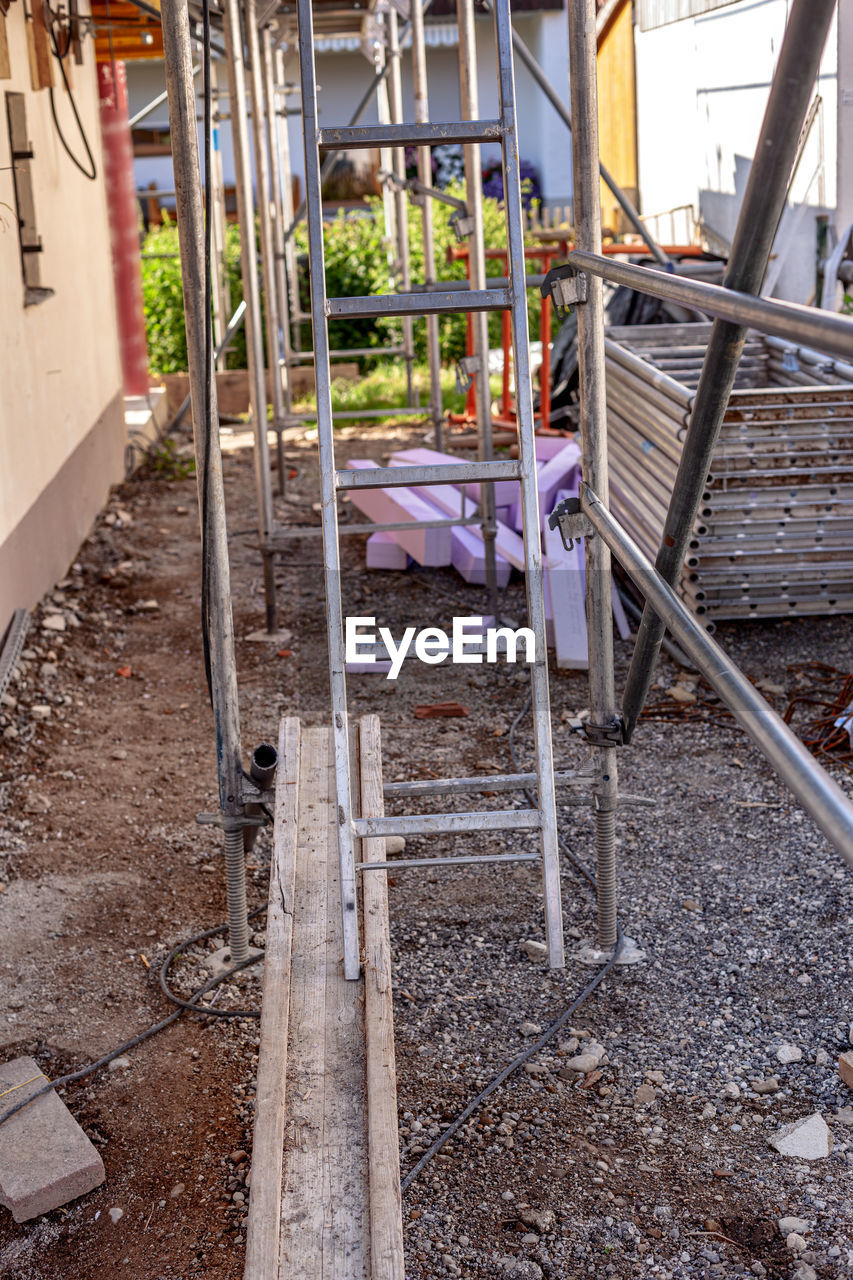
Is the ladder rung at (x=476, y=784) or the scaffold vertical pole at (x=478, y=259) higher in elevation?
the scaffold vertical pole at (x=478, y=259)

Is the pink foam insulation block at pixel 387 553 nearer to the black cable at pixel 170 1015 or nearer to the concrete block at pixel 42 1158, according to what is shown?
the black cable at pixel 170 1015

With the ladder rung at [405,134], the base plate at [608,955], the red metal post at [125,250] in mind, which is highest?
the red metal post at [125,250]

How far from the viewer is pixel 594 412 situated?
315 centimetres

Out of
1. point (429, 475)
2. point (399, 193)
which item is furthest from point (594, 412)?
point (399, 193)

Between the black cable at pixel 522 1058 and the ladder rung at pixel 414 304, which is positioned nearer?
the black cable at pixel 522 1058

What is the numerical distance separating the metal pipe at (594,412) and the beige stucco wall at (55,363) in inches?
137

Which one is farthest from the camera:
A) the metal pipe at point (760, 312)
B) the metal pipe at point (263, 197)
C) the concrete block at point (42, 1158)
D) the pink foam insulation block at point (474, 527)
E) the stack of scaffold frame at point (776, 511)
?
the pink foam insulation block at point (474, 527)

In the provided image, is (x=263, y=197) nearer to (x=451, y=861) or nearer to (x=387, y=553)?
(x=387, y=553)

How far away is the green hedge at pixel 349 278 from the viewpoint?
13414 mm

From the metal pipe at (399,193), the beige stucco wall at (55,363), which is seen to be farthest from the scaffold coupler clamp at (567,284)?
the metal pipe at (399,193)

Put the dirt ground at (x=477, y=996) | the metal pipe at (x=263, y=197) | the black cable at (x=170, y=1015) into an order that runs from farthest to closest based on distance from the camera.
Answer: the metal pipe at (x=263, y=197)
the black cable at (x=170, y=1015)
the dirt ground at (x=477, y=996)

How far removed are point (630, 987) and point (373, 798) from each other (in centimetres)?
87

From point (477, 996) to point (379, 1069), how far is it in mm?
960

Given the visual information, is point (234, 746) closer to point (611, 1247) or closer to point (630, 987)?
point (630, 987)
